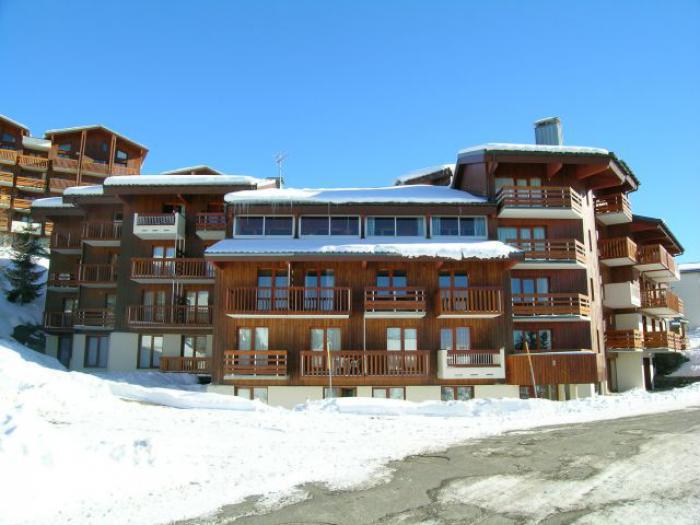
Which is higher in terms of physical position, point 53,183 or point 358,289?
point 53,183

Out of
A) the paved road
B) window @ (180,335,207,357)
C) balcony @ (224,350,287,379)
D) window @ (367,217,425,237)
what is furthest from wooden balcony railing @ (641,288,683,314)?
window @ (180,335,207,357)

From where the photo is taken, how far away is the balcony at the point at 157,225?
1298 inches

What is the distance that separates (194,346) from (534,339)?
62.1 feet

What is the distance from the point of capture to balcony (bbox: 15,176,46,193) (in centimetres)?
5611

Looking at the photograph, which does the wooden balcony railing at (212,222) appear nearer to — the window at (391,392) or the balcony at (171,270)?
the balcony at (171,270)

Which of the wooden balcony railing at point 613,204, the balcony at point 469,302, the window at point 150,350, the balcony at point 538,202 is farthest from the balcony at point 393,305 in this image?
the wooden balcony railing at point 613,204

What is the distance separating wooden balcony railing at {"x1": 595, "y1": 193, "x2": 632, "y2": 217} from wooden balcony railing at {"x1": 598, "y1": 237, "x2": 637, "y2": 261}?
5.70 ft

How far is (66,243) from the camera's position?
39.4 m

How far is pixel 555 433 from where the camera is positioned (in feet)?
50.6

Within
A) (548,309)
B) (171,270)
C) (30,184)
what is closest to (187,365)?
(171,270)

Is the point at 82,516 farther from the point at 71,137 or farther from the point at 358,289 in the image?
the point at 71,137

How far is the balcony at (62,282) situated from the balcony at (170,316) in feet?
21.6

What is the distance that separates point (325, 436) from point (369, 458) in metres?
2.90

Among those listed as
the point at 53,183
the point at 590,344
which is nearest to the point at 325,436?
the point at 590,344
